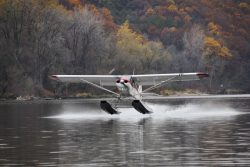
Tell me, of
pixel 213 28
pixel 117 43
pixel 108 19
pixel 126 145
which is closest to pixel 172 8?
pixel 213 28

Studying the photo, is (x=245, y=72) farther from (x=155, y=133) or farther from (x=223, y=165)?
(x=223, y=165)

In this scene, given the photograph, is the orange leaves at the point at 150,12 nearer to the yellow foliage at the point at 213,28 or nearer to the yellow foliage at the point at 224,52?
the yellow foliage at the point at 213,28

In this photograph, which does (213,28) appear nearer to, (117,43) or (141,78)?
(117,43)

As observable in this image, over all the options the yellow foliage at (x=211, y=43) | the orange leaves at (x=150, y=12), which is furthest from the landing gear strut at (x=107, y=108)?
the orange leaves at (x=150, y=12)

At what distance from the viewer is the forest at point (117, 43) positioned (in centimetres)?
6981

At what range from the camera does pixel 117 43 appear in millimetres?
84125

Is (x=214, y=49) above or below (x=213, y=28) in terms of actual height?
below

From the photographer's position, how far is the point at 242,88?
93.9 metres

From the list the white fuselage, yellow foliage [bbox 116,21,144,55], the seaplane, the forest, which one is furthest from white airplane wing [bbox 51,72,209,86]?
yellow foliage [bbox 116,21,144,55]

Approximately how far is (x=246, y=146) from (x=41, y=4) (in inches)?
2276

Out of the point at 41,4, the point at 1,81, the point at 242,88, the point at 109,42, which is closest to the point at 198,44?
the point at 242,88

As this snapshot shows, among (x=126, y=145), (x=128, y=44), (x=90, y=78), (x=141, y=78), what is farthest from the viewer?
(x=128, y=44)

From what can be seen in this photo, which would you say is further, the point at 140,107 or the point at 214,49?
the point at 214,49

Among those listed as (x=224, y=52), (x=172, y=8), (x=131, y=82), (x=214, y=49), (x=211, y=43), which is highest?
(x=172, y=8)
